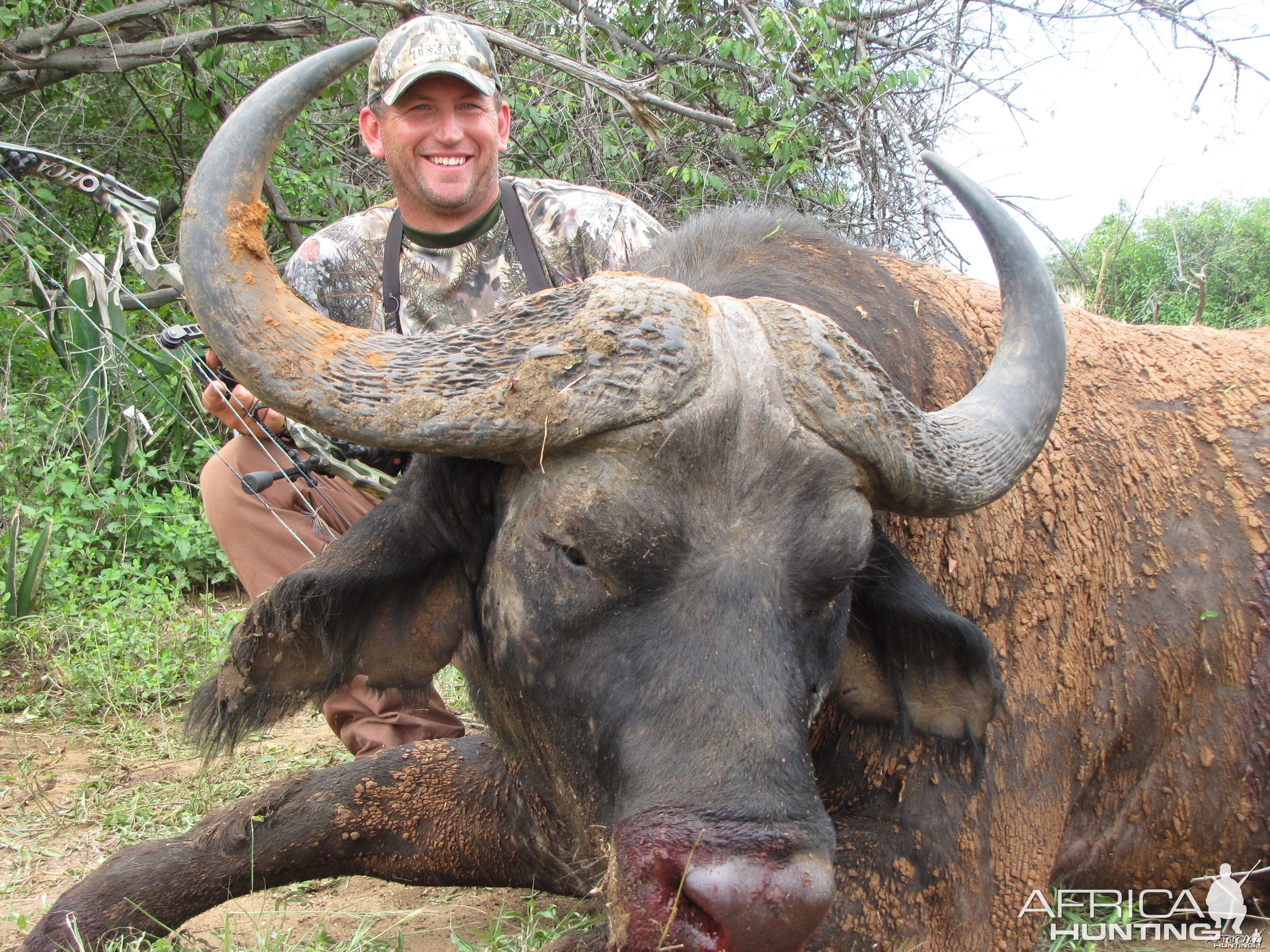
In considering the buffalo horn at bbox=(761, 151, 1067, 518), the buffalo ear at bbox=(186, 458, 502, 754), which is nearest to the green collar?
the buffalo ear at bbox=(186, 458, 502, 754)

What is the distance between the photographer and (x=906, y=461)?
231 cm

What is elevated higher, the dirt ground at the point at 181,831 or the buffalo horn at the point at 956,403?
the buffalo horn at the point at 956,403

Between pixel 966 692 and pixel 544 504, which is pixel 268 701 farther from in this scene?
pixel 966 692

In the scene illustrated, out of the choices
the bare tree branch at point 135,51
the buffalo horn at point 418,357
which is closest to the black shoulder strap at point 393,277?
the buffalo horn at point 418,357

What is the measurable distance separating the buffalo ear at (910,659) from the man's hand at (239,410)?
231cm

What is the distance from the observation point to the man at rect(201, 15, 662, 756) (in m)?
4.47

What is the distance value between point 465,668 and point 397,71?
2836 millimetres

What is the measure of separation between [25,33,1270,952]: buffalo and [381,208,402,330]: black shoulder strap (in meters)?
1.64

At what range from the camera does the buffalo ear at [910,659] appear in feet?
8.57

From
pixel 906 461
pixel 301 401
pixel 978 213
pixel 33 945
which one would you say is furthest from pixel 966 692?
pixel 33 945

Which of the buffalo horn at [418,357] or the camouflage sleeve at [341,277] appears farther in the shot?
the camouflage sleeve at [341,277]
